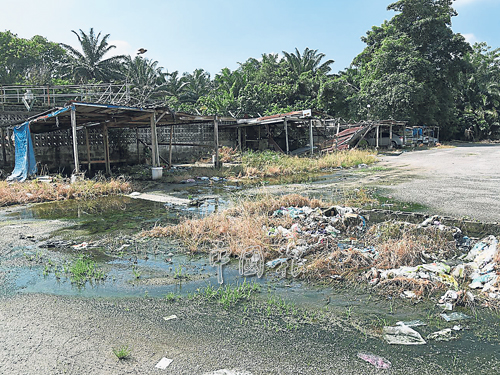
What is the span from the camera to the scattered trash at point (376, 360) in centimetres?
282

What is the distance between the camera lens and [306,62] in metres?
36.0

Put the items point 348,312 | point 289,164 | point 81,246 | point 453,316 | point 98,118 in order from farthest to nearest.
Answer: point 289,164
point 98,118
point 81,246
point 348,312
point 453,316

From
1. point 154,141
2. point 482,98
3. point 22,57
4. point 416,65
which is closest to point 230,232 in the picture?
point 154,141

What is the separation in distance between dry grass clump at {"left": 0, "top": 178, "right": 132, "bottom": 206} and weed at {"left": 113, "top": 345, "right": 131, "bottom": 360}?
8.22 m

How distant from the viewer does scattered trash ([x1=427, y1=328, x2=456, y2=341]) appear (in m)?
3.22

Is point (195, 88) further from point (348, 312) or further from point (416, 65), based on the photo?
point (348, 312)

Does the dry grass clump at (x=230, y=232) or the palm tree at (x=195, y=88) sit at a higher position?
the palm tree at (x=195, y=88)

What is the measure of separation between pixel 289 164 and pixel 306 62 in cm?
2292

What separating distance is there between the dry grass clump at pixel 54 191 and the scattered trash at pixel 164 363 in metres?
8.53

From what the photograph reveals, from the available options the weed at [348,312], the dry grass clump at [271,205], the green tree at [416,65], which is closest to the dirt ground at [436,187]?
the dry grass clump at [271,205]

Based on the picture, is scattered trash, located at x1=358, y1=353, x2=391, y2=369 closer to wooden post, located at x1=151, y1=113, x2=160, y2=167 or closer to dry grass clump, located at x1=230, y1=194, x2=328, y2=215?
dry grass clump, located at x1=230, y1=194, x2=328, y2=215

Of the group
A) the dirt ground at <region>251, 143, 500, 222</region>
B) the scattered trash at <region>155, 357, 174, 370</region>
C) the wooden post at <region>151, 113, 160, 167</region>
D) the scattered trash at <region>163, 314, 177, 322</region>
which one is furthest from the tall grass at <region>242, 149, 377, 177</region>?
the scattered trash at <region>155, 357, 174, 370</region>

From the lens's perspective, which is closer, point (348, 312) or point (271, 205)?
point (348, 312)

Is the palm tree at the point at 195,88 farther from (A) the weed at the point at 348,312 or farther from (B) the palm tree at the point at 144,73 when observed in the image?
(A) the weed at the point at 348,312
